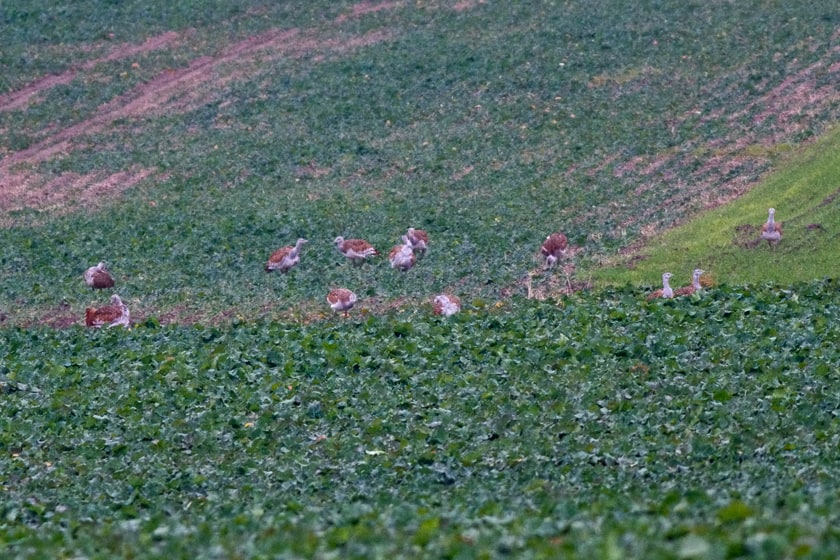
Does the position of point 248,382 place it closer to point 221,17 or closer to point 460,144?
point 460,144

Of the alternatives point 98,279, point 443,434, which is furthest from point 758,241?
point 98,279

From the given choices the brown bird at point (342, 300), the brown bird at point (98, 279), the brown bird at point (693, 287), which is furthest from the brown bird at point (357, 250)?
the brown bird at point (693, 287)

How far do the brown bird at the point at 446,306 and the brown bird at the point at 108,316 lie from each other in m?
5.15

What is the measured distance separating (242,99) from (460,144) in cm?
868

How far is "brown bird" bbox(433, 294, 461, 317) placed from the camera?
67.1ft

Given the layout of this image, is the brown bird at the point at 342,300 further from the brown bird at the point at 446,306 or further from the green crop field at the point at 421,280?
the brown bird at the point at 446,306

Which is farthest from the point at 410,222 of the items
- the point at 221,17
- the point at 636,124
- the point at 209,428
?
→ the point at 221,17

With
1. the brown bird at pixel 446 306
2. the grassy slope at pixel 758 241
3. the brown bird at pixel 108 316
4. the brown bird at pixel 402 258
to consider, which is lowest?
the grassy slope at pixel 758 241

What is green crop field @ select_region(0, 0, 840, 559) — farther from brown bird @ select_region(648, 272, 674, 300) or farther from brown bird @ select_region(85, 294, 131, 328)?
brown bird @ select_region(85, 294, 131, 328)

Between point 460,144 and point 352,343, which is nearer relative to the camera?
point 352,343

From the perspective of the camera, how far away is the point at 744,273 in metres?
22.7

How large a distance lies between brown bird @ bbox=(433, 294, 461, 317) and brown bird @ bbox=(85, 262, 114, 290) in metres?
7.35

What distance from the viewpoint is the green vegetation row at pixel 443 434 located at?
9328mm

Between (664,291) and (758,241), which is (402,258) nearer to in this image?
(664,291)
